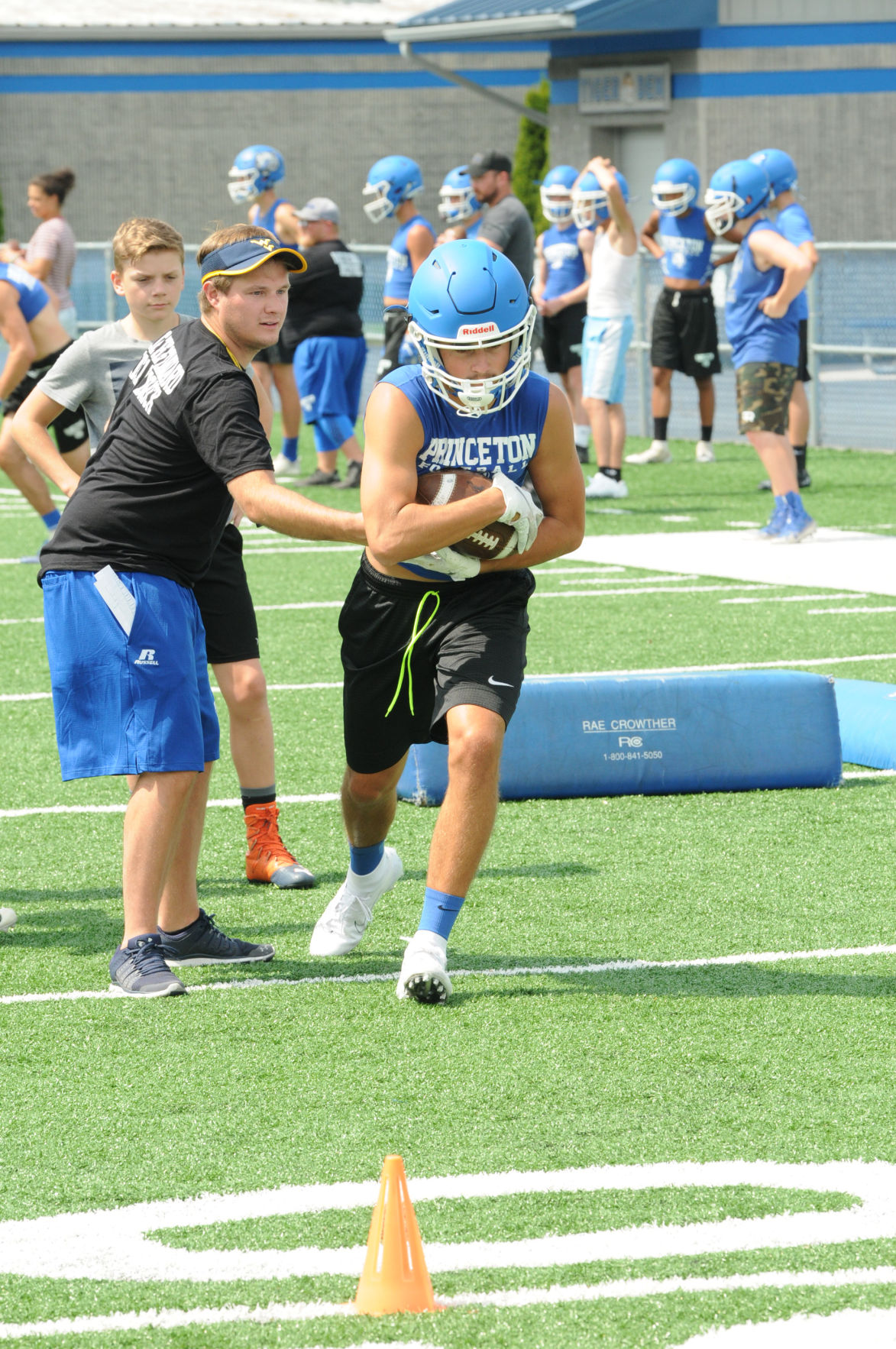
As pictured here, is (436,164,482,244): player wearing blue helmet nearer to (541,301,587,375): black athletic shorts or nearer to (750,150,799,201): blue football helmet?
(541,301,587,375): black athletic shorts

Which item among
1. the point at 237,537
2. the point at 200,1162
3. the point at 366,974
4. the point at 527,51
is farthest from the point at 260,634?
the point at 527,51

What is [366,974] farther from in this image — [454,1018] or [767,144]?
[767,144]

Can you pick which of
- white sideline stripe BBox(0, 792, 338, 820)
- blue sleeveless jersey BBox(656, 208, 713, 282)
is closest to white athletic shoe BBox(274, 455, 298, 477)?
blue sleeveless jersey BBox(656, 208, 713, 282)

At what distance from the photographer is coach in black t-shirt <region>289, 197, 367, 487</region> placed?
1494 centimetres

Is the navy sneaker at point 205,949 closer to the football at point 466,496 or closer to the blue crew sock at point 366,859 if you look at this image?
the blue crew sock at point 366,859

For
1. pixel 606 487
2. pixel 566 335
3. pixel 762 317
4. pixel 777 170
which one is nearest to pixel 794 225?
pixel 777 170

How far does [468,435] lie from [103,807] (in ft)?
8.71

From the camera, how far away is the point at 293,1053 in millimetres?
4520

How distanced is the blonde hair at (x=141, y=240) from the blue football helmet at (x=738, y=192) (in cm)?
681

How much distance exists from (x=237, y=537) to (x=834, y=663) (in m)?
3.84

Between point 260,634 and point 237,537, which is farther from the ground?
point 237,537

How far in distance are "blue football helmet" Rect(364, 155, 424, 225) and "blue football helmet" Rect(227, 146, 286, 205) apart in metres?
1.14

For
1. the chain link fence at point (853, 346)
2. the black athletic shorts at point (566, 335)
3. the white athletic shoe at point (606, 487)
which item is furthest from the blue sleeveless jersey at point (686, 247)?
the white athletic shoe at point (606, 487)

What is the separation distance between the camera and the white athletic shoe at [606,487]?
581 inches
